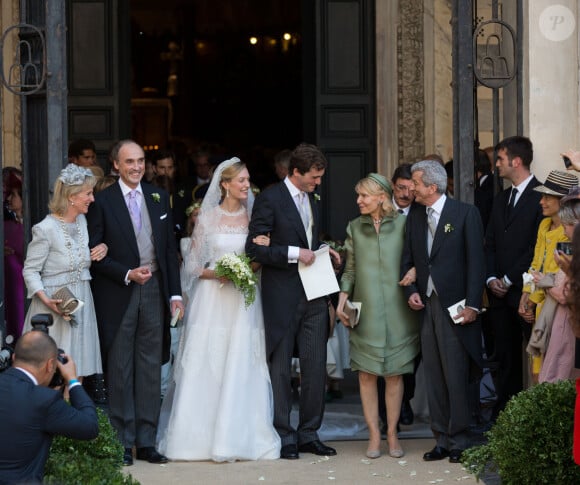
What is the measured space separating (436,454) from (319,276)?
1439 millimetres

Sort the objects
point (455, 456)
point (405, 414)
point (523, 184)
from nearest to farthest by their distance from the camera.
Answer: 1. point (455, 456)
2. point (523, 184)
3. point (405, 414)

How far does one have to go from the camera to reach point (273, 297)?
9.32m

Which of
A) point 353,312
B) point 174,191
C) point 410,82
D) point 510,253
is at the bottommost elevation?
point 353,312

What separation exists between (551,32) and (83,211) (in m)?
3.48

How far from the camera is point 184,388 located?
30.7 ft

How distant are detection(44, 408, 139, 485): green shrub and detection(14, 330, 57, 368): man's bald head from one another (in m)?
0.53

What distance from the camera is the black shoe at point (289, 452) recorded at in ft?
30.3

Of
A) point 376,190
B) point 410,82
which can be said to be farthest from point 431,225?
point 410,82

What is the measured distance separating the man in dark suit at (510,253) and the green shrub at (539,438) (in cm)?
196

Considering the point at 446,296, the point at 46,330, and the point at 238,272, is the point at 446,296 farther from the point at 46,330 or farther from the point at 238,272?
the point at 46,330

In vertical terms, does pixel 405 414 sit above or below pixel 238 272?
below

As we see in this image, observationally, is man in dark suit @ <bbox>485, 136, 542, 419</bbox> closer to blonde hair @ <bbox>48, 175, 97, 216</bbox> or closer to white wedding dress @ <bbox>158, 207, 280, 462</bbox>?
white wedding dress @ <bbox>158, 207, 280, 462</bbox>

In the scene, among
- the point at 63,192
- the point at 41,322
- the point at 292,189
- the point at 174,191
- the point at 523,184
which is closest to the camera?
the point at 41,322

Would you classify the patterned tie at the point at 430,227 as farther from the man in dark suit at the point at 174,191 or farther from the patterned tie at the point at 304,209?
the man in dark suit at the point at 174,191
